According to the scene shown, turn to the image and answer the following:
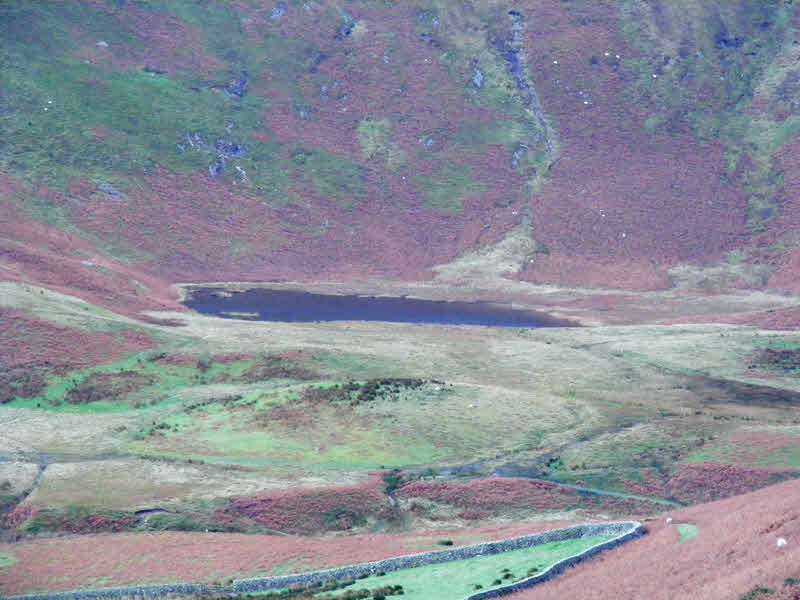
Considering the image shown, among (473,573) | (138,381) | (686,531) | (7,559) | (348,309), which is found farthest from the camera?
(348,309)

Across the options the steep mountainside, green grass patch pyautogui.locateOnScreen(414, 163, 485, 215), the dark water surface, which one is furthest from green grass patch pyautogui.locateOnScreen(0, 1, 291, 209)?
the dark water surface

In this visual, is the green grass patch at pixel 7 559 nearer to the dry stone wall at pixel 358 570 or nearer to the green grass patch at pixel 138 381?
the dry stone wall at pixel 358 570

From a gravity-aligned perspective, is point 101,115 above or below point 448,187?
above

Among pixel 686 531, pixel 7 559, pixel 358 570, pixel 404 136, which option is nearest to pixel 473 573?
pixel 358 570

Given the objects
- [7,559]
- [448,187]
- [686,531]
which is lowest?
[7,559]

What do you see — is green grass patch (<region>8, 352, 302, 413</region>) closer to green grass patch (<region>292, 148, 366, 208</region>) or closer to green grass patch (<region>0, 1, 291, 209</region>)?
green grass patch (<region>0, 1, 291, 209</region>)

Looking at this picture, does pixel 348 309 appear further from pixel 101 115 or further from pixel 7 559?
pixel 7 559
